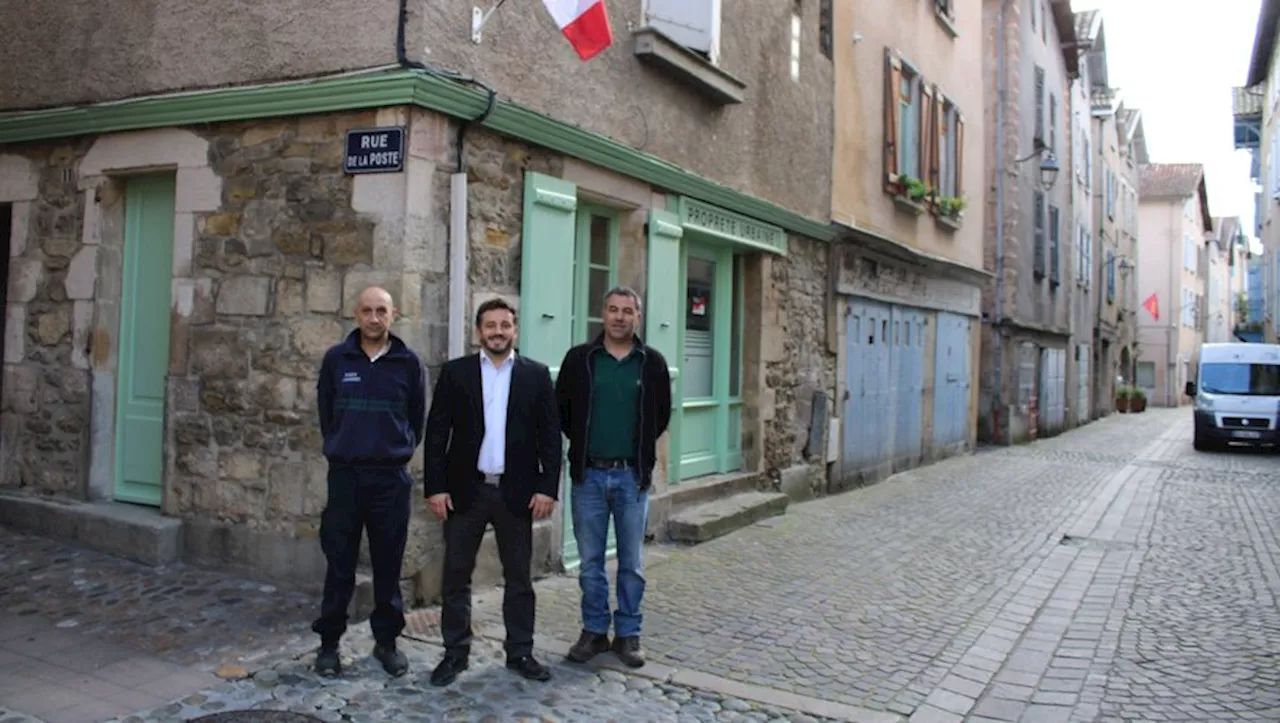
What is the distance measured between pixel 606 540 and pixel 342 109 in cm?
269

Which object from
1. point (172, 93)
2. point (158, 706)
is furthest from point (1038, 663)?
point (172, 93)

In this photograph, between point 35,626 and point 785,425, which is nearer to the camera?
point 35,626

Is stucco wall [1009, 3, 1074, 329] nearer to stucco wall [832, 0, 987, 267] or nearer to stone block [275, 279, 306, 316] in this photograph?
stucco wall [832, 0, 987, 267]

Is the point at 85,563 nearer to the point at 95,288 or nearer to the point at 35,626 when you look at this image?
the point at 35,626

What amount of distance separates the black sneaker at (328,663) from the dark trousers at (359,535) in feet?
0.14

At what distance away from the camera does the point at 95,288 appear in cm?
660

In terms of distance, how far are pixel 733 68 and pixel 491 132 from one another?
139 inches

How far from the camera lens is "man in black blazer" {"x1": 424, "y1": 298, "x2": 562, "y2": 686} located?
4504 millimetres

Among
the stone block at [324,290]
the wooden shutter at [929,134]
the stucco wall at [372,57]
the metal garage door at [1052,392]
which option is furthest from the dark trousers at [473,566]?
the metal garage door at [1052,392]

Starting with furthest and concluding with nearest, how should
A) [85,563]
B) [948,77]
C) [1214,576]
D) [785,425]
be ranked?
1. [948,77]
2. [785,425]
3. [1214,576]
4. [85,563]

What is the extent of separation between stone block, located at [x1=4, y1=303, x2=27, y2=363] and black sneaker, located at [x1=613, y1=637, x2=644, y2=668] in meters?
4.64

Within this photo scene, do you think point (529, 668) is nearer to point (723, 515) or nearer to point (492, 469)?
point (492, 469)

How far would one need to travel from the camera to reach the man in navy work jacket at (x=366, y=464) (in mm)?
4461

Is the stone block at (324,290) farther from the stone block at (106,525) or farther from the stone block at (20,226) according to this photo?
the stone block at (20,226)
